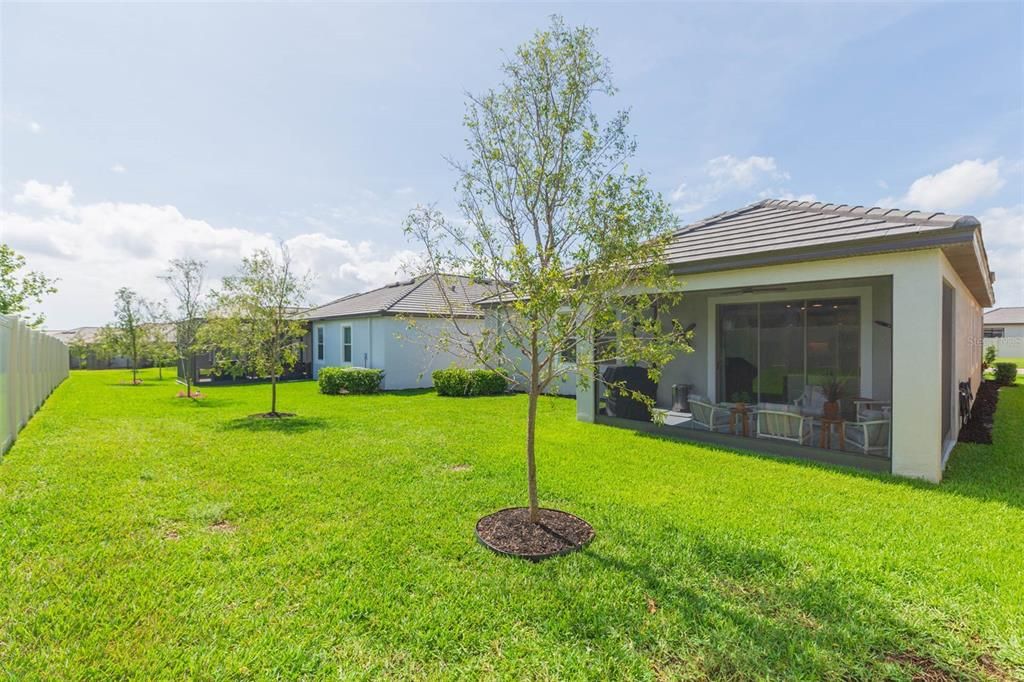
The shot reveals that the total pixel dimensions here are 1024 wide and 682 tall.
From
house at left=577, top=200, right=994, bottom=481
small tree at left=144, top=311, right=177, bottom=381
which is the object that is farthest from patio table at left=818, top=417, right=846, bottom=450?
small tree at left=144, top=311, right=177, bottom=381

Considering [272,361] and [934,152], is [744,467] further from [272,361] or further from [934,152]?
[272,361]

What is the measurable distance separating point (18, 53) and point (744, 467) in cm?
1375

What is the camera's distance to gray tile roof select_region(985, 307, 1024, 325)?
157 feet

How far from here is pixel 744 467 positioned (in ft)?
23.9

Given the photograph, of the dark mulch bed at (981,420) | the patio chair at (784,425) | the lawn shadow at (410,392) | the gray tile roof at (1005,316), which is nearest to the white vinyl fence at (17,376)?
the lawn shadow at (410,392)

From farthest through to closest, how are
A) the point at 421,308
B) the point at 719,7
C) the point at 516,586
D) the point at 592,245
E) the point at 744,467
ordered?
the point at 421,308
the point at 719,7
the point at 744,467
the point at 592,245
the point at 516,586

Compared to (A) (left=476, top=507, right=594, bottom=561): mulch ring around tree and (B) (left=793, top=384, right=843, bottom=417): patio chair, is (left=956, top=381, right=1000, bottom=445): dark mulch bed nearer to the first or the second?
(B) (left=793, top=384, right=843, bottom=417): patio chair

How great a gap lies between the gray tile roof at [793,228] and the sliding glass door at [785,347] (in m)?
2.20

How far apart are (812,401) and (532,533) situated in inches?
321

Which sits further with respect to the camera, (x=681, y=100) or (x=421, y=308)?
(x=421, y=308)

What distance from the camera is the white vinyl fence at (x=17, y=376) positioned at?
8109 millimetres

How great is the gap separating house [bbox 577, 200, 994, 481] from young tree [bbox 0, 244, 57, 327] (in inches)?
1227

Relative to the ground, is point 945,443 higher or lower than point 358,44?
lower

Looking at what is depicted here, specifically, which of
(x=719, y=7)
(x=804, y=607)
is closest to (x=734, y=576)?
(x=804, y=607)
